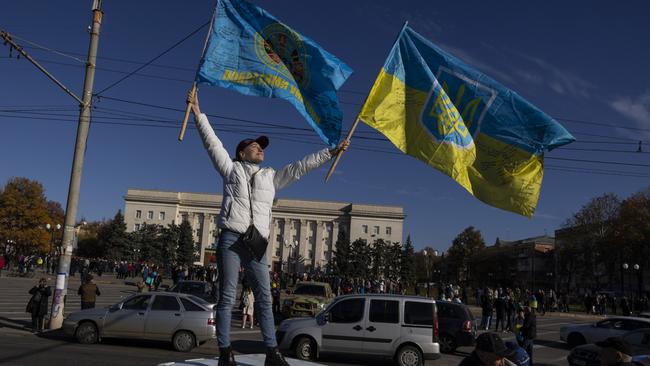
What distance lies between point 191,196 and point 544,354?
122 metres

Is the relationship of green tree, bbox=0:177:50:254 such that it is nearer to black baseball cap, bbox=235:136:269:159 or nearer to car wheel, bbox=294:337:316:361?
car wheel, bbox=294:337:316:361

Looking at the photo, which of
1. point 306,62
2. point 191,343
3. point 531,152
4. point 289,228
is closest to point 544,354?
point 191,343

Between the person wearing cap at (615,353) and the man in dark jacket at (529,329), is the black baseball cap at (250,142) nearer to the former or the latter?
the person wearing cap at (615,353)

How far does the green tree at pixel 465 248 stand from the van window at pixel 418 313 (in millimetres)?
98917

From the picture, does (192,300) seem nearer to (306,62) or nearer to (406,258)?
(306,62)

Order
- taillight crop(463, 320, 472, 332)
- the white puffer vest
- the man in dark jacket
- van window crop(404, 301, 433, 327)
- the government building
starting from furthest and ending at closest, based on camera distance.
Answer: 1. the government building
2. taillight crop(463, 320, 472, 332)
3. the man in dark jacket
4. van window crop(404, 301, 433, 327)
5. the white puffer vest

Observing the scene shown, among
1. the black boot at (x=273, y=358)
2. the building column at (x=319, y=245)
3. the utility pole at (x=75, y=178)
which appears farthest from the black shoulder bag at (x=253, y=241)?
the building column at (x=319, y=245)

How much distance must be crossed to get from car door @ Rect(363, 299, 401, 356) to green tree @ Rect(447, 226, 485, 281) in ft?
325

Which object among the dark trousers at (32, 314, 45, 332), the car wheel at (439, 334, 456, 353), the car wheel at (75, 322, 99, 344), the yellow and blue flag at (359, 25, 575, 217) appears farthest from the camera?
the car wheel at (439, 334, 456, 353)

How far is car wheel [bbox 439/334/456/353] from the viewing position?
17672 mm

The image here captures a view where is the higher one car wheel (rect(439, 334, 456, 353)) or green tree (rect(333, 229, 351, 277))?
green tree (rect(333, 229, 351, 277))

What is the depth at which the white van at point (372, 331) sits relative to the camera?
1415cm

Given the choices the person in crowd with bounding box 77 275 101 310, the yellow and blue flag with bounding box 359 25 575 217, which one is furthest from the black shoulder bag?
the person in crowd with bounding box 77 275 101 310

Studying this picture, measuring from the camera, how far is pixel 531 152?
7121 millimetres
